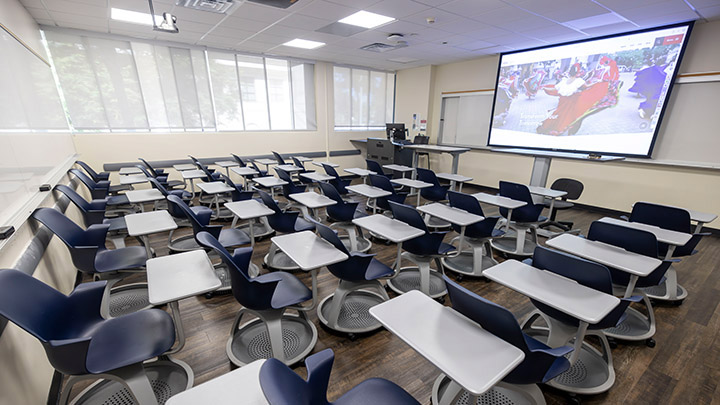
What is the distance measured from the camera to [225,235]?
9.93ft

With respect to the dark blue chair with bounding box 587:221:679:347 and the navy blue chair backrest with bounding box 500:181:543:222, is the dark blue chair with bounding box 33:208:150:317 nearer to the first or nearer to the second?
the dark blue chair with bounding box 587:221:679:347

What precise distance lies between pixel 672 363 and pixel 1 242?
437 centimetres

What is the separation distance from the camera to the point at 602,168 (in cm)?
534

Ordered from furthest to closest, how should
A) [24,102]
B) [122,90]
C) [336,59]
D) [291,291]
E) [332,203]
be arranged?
[336,59]
[122,90]
[332,203]
[24,102]
[291,291]

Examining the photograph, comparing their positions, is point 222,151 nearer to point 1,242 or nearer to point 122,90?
point 122,90

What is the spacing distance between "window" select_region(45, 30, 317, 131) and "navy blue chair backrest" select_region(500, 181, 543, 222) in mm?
5819

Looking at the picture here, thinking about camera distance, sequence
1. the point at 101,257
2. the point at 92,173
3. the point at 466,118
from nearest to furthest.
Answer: the point at 101,257 < the point at 92,173 < the point at 466,118

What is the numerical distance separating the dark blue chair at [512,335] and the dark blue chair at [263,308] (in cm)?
105

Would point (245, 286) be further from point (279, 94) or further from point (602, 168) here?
point (279, 94)

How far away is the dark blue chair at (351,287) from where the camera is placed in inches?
82.4

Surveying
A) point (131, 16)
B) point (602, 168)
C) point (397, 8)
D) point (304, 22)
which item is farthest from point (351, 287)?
point (602, 168)

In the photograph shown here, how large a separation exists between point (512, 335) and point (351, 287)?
1276mm

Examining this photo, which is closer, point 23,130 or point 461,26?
point 23,130

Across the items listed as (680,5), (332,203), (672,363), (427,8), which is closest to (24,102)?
(332,203)
